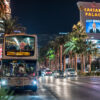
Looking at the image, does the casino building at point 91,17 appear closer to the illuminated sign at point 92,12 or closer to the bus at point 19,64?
the illuminated sign at point 92,12

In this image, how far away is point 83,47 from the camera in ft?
207

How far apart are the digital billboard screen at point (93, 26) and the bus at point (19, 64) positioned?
10246cm

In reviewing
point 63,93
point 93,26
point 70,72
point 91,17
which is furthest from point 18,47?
point 91,17

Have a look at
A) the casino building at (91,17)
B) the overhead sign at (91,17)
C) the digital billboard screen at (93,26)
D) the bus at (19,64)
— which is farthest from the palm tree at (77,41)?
the casino building at (91,17)

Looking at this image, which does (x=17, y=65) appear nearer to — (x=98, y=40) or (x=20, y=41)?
(x=20, y=41)

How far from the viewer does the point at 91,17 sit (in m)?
128

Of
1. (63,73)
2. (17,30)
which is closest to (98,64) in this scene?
(63,73)

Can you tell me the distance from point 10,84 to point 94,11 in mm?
115311

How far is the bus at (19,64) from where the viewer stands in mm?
19155

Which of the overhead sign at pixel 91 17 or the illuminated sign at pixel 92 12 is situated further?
the illuminated sign at pixel 92 12

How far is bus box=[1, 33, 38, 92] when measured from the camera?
19155 mm

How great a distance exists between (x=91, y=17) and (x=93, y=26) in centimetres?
739

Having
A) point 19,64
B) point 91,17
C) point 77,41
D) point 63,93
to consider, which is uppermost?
point 91,17

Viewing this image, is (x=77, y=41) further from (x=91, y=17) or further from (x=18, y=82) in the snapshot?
(x=91, y=17)
